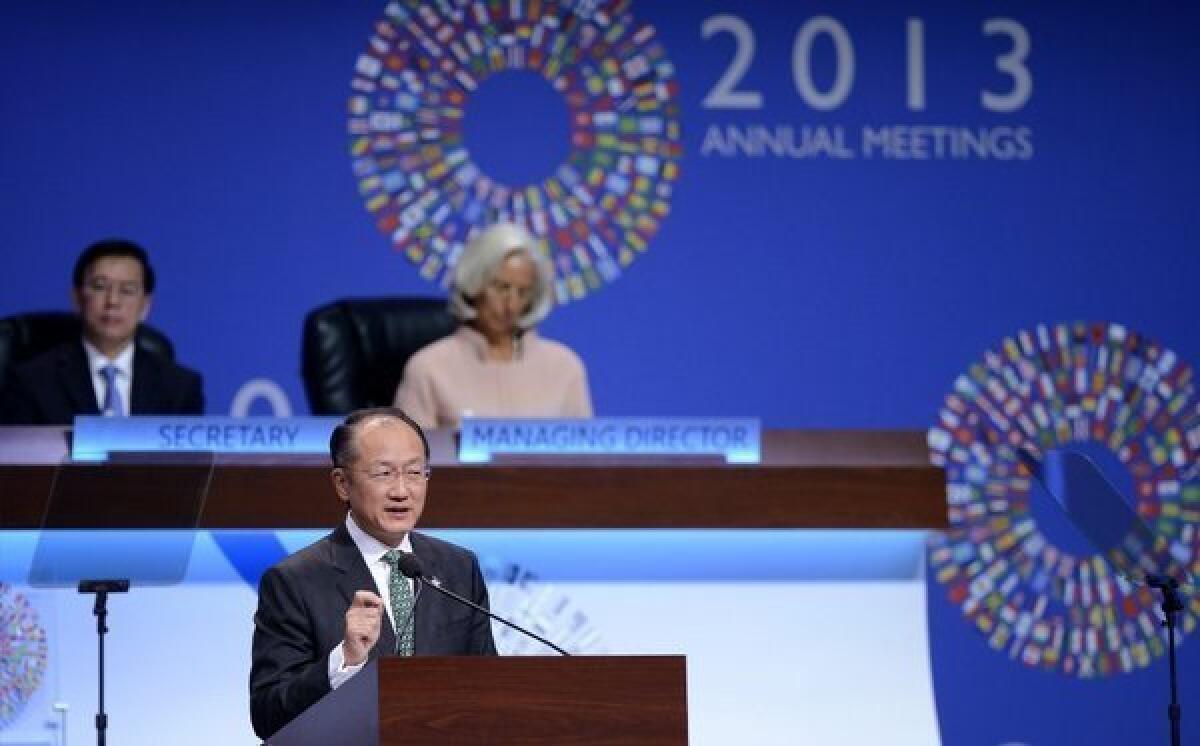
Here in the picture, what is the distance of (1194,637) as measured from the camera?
6.51m

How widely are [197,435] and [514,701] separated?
1828mm

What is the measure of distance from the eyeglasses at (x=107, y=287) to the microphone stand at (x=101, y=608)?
4.87ft

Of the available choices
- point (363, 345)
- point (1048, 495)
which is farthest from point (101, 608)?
point (1048, 495)

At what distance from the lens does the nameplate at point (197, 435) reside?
438 cm

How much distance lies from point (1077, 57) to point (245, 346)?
2746 millimetres

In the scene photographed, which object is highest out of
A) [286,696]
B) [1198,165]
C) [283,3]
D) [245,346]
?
[283,3]

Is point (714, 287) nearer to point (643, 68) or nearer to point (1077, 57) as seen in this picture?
point (643, 68)

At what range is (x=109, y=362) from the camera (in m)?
5.42

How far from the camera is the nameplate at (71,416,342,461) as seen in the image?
14.4 feet

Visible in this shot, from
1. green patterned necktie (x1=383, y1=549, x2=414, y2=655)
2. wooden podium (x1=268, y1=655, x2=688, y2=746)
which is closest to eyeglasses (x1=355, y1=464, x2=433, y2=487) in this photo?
green patterned necktie (x1=383, y1=549, x2=414, y2=655)

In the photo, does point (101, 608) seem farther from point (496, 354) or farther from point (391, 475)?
point (496, 354)

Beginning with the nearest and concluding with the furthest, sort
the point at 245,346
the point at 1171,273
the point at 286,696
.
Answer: the point at 286,696 → the point at 245,346 → the point at 1171,273

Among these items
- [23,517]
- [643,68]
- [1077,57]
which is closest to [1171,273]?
[1077,57]

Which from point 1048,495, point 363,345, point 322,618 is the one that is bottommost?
point 322,618
